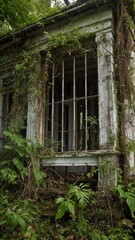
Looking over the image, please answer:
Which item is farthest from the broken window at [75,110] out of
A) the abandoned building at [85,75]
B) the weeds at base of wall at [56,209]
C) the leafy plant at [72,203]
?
the leafy plant at [72,203]

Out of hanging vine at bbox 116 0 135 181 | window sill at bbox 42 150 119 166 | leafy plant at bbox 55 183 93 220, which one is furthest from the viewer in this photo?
hanging vine at bbox 116 0 135 181

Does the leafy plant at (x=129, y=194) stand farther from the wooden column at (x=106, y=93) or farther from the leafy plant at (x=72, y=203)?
the wooden column at (x=106, y=93)

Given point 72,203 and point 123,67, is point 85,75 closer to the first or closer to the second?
point 123,67

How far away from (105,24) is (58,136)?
354cm

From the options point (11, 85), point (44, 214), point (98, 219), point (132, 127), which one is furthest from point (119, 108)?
point (11, 85)

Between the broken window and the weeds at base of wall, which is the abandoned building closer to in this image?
the weeds at base of wall

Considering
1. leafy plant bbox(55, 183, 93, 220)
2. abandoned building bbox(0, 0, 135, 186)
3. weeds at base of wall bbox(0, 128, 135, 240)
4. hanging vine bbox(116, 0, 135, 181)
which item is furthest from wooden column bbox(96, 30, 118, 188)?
leafy plant bbox(55, 183, 93, 220)

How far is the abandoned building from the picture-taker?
4.00 m

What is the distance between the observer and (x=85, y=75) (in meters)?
4.49

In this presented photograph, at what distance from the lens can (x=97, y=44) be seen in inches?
172

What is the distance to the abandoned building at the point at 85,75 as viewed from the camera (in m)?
4.00

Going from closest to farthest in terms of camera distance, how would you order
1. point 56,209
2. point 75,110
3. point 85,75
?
point 56,209 < point 85,75 < point 75,110

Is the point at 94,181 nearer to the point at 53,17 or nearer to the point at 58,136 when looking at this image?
the point at 58,136

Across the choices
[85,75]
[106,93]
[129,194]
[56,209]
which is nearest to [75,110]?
[85,75]
